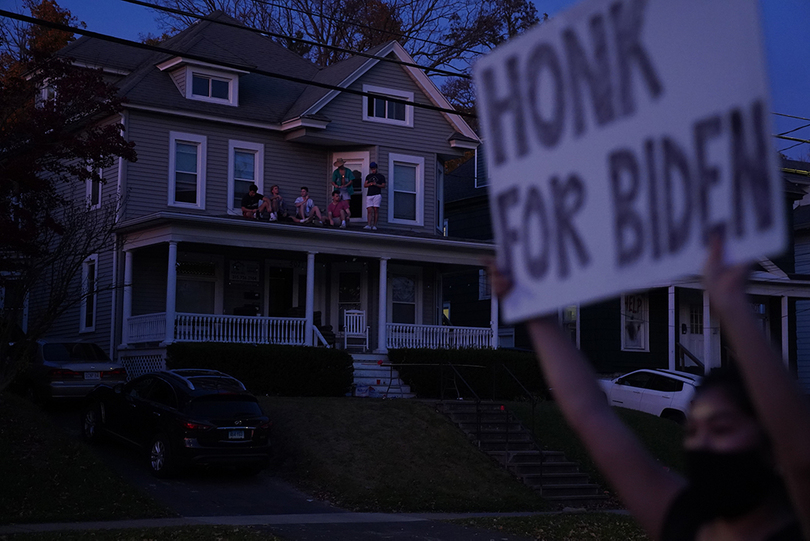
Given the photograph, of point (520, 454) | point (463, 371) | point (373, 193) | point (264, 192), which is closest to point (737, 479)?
point (520, 454)

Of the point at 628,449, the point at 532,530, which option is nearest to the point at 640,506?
the point at 628,449

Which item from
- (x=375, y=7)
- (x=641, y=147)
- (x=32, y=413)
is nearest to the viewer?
(x=641, y=147)

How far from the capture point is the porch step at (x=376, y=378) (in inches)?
994

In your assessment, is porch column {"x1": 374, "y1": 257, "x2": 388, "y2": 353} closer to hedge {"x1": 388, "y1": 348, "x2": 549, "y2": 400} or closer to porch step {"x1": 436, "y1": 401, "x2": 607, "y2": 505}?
hedge {"x1": 388, "y1": 348, "x2": 549, "y2": 400}

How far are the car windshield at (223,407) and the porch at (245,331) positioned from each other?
6.37 meters

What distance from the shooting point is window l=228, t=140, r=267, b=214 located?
27688 mm

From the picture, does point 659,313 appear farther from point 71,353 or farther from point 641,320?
point 71,353

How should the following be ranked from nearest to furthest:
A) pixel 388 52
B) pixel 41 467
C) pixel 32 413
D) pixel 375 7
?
pixel 41 467, pixel 32 413, pixel 388 52, pixel 375 7

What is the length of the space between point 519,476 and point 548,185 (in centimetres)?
1725

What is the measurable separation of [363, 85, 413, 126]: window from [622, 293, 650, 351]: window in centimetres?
1091

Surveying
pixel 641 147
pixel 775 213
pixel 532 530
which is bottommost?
pixel 532 530

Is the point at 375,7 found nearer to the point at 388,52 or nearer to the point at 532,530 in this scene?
the point at 388,52

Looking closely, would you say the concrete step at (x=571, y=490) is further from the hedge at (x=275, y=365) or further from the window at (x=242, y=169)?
the window at (x=242, y=169)

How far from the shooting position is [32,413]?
18406 mm
